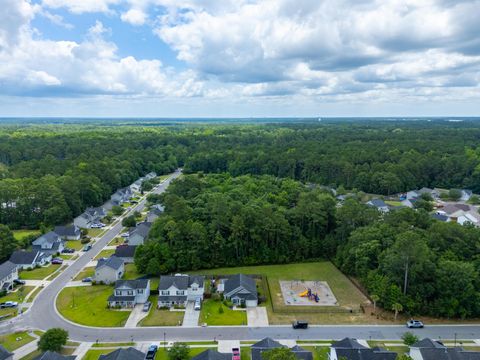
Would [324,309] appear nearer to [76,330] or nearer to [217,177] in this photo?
[76,330]

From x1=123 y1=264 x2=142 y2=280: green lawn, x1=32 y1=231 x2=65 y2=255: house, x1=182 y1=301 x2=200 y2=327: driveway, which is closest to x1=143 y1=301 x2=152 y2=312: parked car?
x1=182 y1=301 x2=200 y2=327: driveway

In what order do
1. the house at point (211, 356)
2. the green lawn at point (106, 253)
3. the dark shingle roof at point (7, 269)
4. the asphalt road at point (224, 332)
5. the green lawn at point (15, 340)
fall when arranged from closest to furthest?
the house at point (211, 356) < the green lawn at point (15, 340) < the asphalt road at point (224, 332) < the dark shingle roof at point (7, 269) < the green lawn at point (106, 253)

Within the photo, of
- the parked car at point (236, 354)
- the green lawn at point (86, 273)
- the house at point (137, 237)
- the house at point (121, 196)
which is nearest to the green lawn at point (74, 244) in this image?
the house at point (137, 237)

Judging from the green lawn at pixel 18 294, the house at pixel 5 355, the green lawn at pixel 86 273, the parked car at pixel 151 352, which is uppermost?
the house at pixel 5 355

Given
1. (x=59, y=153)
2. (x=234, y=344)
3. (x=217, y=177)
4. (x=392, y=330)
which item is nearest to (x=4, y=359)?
(x=234, y=344)

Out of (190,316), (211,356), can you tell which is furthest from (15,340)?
(211,356)

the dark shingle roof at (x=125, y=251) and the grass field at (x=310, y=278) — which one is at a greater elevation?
the dark shingle roof at (x=125, y=251)

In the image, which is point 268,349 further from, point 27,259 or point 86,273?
point 27,259

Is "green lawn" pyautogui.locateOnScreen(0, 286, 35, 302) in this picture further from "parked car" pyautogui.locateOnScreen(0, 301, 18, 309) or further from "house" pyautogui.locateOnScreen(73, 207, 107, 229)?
"house" pyautogui.locateOnScreen(73, 207, 107, 229)

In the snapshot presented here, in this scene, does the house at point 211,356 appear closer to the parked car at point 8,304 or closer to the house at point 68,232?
the parked car at point 8,304
